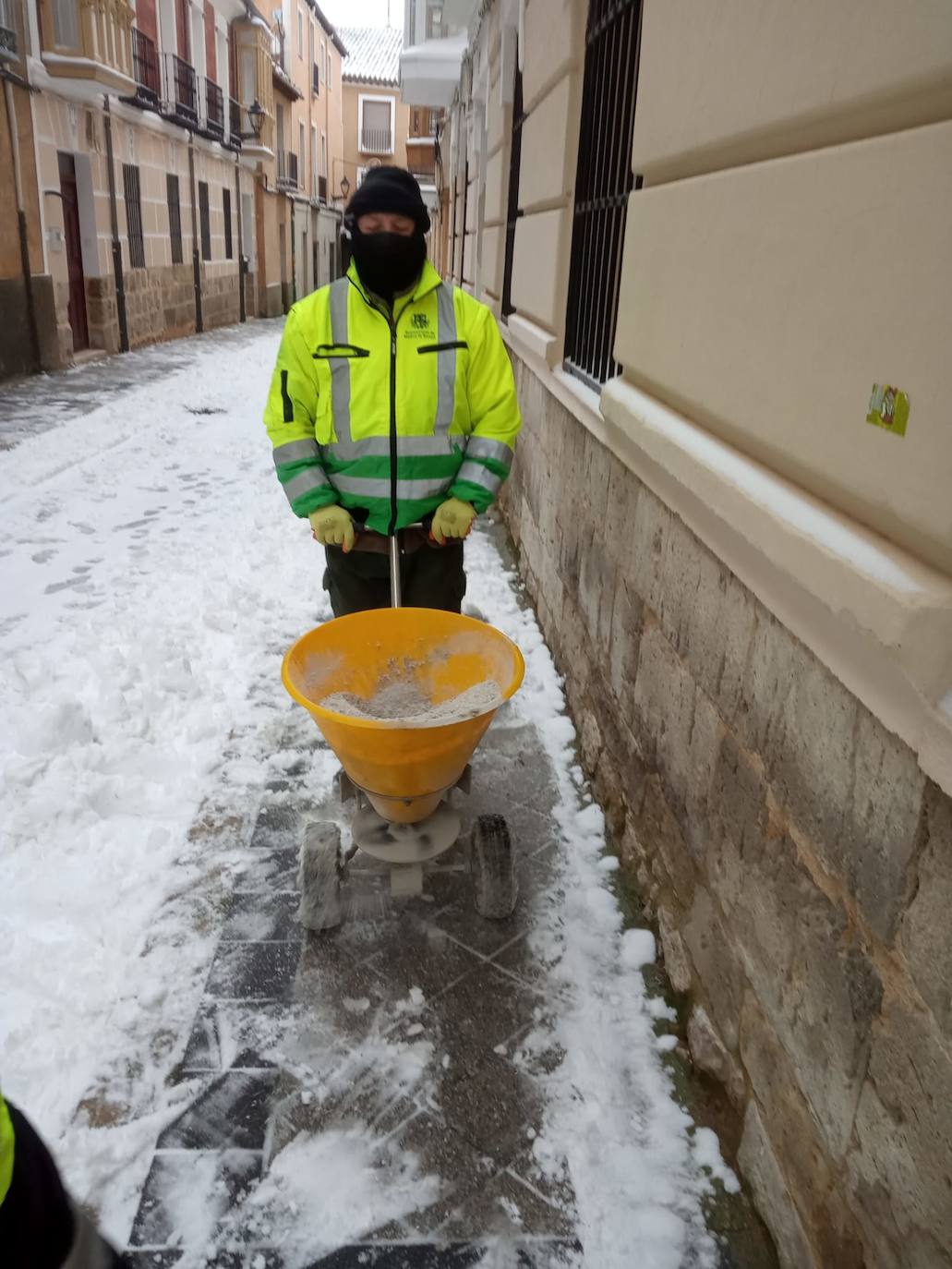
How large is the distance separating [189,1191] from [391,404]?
2.15m

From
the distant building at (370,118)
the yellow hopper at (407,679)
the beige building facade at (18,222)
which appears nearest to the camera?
the yellow hopper at (407,679)

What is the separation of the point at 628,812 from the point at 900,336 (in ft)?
6.73

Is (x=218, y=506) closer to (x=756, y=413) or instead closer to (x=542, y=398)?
(x=542, y=398)

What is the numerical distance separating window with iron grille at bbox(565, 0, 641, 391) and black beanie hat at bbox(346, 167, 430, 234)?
968 mm

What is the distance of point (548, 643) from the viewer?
494 centimetres

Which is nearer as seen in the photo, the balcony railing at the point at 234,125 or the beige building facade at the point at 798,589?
the beige building facade at the point at 798,589

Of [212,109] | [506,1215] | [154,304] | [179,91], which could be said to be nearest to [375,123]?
[212,109]

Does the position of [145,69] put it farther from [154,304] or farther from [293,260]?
[293,260]

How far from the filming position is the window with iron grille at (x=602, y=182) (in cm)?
364

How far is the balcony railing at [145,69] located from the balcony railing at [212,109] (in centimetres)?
290

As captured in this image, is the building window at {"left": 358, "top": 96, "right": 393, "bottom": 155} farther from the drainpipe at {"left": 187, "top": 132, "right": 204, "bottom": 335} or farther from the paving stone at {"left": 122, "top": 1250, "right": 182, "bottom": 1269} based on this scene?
the paving stone at {"left": 122, "top": 1250, "right": 182, "bottom": 1269}

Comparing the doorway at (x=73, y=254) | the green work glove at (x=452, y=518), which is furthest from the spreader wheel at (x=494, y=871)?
the doorway at (x=73, y=254)

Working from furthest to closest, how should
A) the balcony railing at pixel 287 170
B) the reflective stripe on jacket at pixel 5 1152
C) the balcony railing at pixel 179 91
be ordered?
the balcony railing at pixel 287 170 < the balcony railing at pixel 179 91 < the reflective stripe on jacket at pixel 5 1152

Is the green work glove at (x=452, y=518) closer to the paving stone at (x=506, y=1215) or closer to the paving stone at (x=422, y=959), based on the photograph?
the paving stone at (x=422, y=959)
